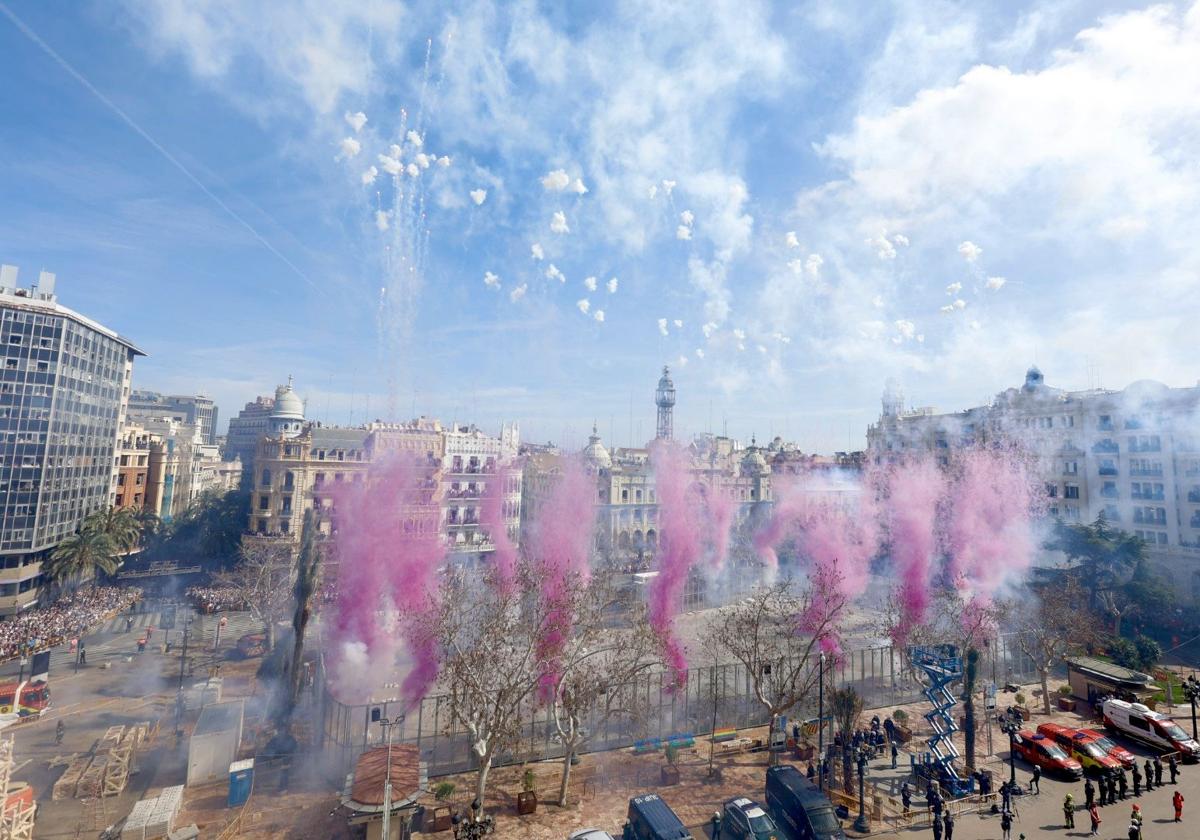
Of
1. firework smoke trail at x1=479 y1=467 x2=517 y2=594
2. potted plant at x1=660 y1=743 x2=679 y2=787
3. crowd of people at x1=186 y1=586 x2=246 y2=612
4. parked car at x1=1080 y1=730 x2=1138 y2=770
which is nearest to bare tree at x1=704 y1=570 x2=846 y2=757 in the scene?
potted plant at x1=660 y1=743 x2=679 y2=787

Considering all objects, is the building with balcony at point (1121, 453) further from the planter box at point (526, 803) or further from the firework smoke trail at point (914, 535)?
the planter box at point (526, 803)

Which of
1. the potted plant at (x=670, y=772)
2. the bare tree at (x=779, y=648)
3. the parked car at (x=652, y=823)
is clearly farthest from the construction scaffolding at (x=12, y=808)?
the bare tree at (x=779, y=648)

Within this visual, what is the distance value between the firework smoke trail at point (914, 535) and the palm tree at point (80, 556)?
2341 inches

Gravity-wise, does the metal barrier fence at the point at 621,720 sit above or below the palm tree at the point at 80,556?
below

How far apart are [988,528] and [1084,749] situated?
2806 cm

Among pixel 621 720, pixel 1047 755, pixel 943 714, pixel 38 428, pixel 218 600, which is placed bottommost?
pixel 621 720

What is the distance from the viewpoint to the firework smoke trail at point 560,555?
2529 cm

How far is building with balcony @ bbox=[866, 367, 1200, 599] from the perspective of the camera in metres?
49.7

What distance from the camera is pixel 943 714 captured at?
961 inches

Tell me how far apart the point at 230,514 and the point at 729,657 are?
50.7 meters

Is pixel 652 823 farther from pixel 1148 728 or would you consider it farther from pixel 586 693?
pixel 1148 728

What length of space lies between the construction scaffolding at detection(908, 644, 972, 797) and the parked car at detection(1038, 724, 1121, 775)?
4132mm

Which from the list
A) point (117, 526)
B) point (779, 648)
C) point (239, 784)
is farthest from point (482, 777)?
point (117, 526)

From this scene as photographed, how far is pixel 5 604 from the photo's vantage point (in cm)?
4491
